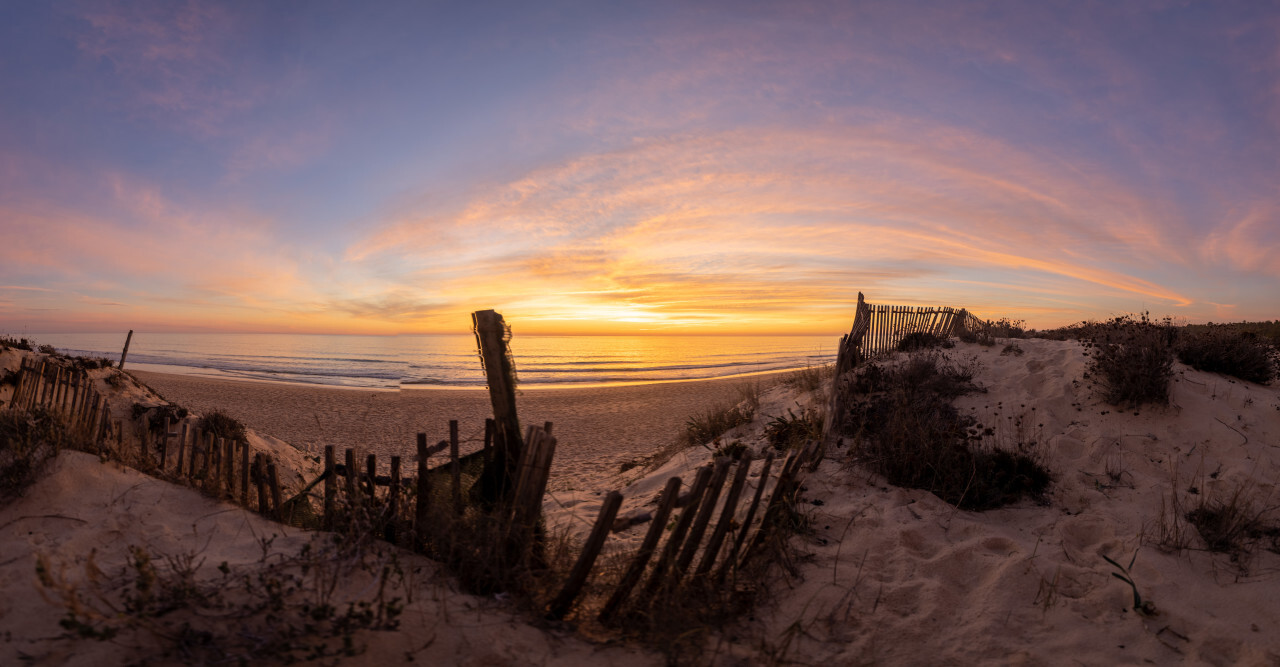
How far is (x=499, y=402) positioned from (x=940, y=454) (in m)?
4.72

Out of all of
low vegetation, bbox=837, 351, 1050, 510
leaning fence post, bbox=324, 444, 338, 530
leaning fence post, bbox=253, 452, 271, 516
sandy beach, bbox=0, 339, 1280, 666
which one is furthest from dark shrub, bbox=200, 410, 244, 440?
low vegetation, bbox=837, 351, 1050, 510

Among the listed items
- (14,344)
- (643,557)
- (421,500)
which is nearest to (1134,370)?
(643,557)

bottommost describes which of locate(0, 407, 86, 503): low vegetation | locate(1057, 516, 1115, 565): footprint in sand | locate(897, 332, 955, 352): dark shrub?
locate(1057, 516, 1115, 565): footprint in sand

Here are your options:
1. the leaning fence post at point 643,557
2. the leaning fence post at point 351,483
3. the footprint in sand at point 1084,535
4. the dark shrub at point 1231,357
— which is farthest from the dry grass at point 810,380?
the leaning fence post at point 351,483

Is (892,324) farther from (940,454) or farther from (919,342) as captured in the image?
(940,454)

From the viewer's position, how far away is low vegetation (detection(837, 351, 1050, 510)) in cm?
590

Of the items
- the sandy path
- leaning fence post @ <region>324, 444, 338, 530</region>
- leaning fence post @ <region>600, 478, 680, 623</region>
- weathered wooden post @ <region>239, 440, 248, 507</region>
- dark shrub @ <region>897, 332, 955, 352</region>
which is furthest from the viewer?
the sandy path

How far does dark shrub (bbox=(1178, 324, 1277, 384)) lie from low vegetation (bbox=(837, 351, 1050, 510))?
452 centimetres

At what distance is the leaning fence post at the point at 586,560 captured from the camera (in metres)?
3.37

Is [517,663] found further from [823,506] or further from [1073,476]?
[1073,476]

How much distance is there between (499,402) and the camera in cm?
462

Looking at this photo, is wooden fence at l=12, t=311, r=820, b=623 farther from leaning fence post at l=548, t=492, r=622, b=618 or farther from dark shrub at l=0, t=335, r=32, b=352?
dark shrub at l=0, t=335, r=32, b=352

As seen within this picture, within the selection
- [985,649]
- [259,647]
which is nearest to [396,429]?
[259,647]

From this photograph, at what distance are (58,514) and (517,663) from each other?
160 inches
